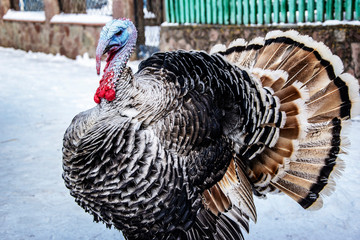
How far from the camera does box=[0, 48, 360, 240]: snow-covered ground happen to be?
2770mm

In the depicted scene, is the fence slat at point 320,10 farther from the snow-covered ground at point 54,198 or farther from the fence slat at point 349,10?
the snow-covered ground at point 54,198

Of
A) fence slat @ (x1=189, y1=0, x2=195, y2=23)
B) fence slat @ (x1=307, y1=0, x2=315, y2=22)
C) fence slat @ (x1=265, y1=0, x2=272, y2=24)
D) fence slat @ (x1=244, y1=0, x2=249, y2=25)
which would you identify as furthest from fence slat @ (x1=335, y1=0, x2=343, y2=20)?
fence slat @ (x1=189, y1=0, x2=195, y2=23)

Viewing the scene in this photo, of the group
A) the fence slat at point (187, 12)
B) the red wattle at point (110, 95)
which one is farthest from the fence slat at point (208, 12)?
the red wattle at point (110, 95)

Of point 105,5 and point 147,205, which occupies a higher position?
point 105,5

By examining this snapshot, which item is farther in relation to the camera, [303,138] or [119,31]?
[303,138]

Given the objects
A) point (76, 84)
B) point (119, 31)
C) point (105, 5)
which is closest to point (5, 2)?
point (105, 5)

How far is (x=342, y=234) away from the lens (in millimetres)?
2676

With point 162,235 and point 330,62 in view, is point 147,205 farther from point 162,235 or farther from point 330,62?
point 330,62

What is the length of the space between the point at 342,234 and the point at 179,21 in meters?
4.86

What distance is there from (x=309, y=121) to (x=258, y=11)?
358 cm

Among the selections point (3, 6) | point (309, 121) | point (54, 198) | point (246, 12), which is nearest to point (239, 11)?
point (246, 12)

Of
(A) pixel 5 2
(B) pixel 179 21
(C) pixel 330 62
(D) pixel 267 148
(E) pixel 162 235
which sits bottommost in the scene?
(E) pixel 162 235

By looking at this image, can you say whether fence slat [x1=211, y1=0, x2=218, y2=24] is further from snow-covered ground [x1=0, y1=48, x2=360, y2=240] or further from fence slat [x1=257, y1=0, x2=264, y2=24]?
snow-covered ground [x1=0, y1=48, x2=360, y2=240]

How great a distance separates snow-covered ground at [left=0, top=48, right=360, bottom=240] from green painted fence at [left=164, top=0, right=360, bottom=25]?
1.45 metres
